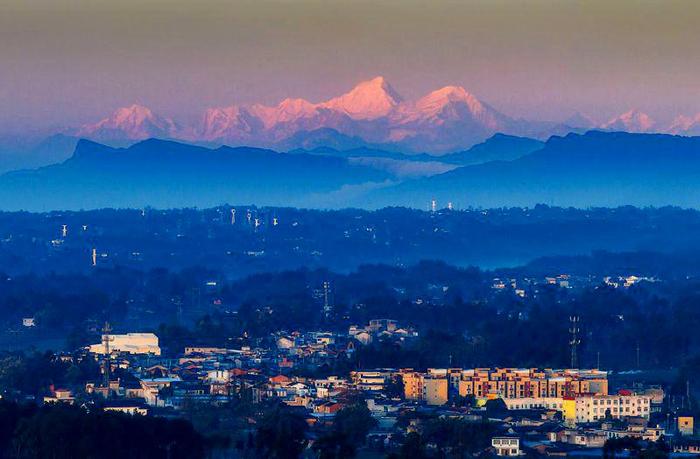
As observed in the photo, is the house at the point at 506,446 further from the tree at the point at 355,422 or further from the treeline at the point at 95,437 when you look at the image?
the treeline at the point at 95,437

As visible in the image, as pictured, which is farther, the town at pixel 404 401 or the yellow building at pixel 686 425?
the yellow building at pixel 686 425

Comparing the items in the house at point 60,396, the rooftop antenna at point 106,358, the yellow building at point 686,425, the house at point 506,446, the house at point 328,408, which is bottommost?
the house at point 506,446

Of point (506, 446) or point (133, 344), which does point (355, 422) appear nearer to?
point (506, 446)

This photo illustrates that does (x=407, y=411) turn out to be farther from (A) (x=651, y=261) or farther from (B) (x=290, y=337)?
(A) (x=651, y=261)

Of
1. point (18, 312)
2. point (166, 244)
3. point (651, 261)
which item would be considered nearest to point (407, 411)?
point (18, 312)

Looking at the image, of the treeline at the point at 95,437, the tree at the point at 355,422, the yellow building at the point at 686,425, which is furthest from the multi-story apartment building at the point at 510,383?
the treeline at the point at 95,437

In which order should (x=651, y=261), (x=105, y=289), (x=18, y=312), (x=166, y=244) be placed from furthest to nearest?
(x=166, y=244), (x=651, y=261), (x=105, y=289), (x=18, y=312)

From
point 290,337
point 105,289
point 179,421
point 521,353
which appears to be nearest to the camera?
point 179,421

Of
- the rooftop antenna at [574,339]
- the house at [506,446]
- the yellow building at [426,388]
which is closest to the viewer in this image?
the house at [506,446]

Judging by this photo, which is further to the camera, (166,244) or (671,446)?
(166,244)
